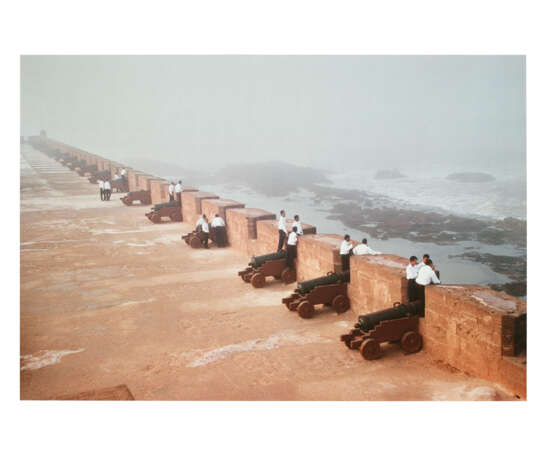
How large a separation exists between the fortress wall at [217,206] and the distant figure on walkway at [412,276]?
6762mm

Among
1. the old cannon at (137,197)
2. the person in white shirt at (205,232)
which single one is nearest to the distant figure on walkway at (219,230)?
the person in white shirt at (205,232)

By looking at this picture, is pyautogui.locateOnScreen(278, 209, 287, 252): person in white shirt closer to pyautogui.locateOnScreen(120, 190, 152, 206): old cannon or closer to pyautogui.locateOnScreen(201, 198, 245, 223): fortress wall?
pyautogui.locateOnScreen(201, 198, 245, 223): fortress wall

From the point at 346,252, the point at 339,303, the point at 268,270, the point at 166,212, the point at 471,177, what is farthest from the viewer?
the point at 166,212

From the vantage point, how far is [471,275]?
52.5 feet

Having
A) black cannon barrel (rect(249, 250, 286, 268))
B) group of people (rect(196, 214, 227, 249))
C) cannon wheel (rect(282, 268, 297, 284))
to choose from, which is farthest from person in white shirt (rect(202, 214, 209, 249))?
cannon wheel (rect(282, 268, 297, 284))

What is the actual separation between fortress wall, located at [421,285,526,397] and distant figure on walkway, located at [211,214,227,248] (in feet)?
21.6

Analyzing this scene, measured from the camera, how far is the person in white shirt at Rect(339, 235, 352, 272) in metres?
7.21

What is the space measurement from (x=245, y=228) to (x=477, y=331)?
252 inches

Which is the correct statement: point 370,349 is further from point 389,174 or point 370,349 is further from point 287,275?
point 389,174

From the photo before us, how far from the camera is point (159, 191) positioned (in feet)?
57.2

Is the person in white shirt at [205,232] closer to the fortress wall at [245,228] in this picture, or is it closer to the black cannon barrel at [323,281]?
the fortress wall at [245,228]

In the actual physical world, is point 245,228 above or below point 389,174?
below

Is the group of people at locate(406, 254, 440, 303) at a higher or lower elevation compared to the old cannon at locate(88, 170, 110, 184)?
lower

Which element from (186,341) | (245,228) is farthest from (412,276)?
(245,228)
